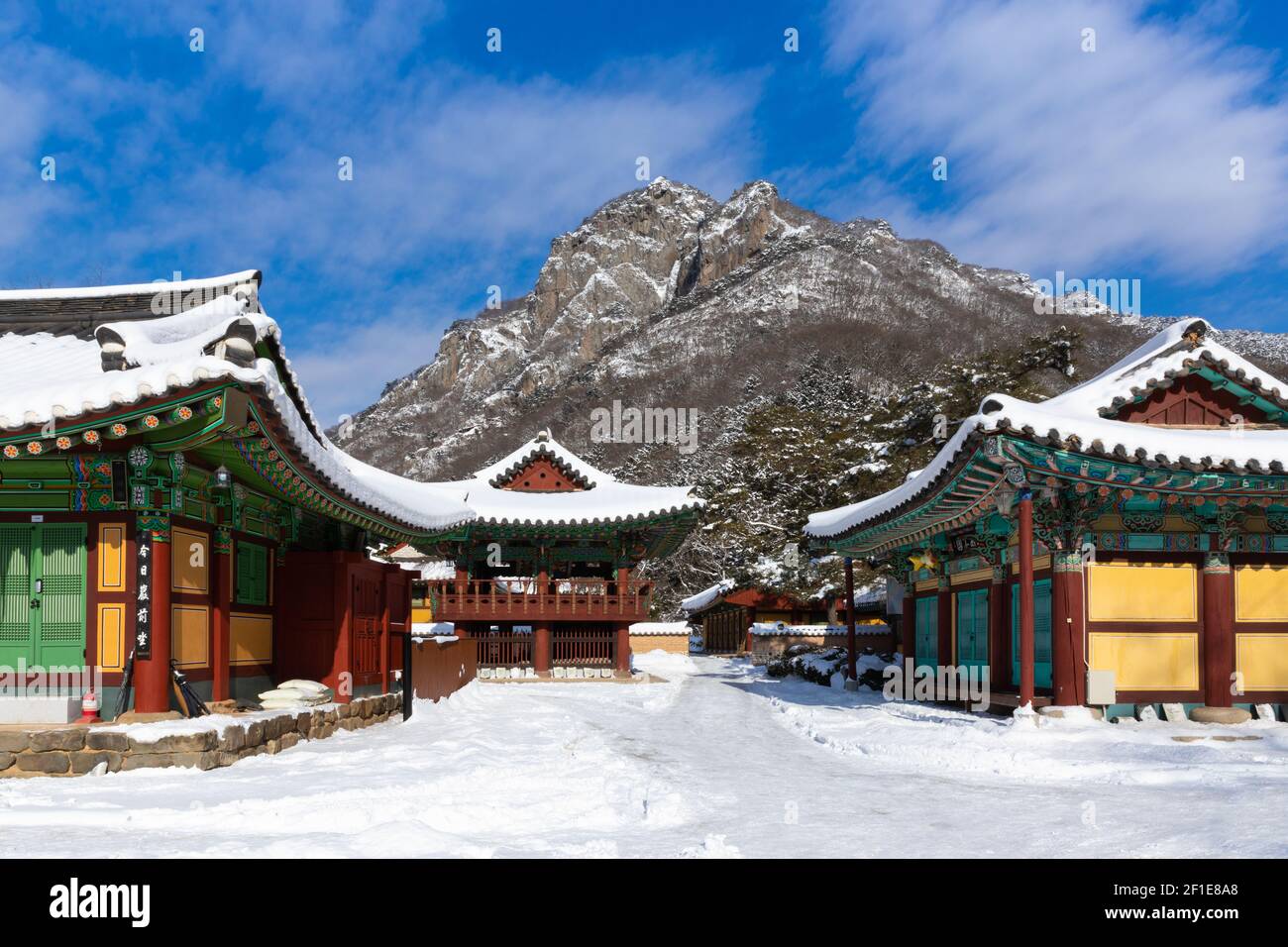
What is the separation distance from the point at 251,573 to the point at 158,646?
3733mm

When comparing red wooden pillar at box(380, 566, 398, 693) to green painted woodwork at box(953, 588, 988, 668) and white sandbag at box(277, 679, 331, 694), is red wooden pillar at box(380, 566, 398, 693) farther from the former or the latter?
green painted woodwork at box(953, 588, 988, 668)

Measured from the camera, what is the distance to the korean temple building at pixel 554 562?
99.1ft

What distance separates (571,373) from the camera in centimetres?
14000

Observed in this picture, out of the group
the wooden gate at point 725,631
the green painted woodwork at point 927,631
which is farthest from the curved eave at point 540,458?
the wooden gate at point 725,631

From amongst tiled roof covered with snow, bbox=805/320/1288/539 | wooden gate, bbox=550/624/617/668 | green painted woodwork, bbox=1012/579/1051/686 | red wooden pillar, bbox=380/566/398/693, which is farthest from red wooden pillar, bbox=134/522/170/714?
wooden gate, bbox=550/624/617/668

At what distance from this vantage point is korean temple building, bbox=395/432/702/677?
30203 mm

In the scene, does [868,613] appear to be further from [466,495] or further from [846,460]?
[466,495]

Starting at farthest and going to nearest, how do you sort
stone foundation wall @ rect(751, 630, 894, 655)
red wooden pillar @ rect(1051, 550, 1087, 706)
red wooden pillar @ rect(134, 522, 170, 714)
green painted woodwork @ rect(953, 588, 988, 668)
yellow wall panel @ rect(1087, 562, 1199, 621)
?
stone foundation wall @ rect(751, 630, 894, 655) < green painted woodwork @ rect(953, 588, 988, 668) < yellow wall panel @ rect(1087, 562, 1199, 621) < red wooden pillar @ rect(1051, 550, 1087, 706) < red wooden pillar @ rect(134, 522, 170, 714)

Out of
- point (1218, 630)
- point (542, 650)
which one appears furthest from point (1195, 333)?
point (542, 650)

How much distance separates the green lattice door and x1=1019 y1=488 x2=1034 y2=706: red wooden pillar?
11.5 metres

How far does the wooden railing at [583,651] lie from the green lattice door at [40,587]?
21187mm

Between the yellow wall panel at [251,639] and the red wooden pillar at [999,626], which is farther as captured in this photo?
the red wooden pillar at [999,626]

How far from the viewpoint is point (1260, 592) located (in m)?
15.8

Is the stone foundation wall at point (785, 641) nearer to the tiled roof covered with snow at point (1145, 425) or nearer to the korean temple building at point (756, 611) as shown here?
the korean temple building at point (756, 611)
